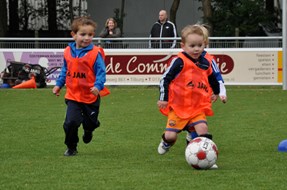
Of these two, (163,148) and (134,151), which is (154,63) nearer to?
(134,151)

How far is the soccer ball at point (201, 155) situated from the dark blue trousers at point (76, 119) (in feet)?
5.65

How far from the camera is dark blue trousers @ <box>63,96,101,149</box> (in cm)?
1020

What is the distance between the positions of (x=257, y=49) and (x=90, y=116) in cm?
1285

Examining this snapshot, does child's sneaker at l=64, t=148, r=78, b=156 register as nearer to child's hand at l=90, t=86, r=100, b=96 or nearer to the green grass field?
the green grass field

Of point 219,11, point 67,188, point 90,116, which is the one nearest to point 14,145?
point 90,116

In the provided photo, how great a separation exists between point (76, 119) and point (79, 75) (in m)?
0.50

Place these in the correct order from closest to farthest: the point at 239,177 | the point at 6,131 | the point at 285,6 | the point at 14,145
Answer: the point at 239,177 < the point at 14,145 < the point at 6,131 < the point at 285,6

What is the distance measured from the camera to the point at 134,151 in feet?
35.1

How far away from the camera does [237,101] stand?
1892 centimetres

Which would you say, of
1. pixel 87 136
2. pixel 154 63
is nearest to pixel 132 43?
pixel 154 63

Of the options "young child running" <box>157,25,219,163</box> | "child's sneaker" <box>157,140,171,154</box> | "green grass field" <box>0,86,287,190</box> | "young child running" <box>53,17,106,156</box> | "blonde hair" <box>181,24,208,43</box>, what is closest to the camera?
"green grass field" <box>0,86,287,190</box>

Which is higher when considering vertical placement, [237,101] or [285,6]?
[285,6]

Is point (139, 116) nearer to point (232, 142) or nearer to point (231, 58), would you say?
point (232, 142)

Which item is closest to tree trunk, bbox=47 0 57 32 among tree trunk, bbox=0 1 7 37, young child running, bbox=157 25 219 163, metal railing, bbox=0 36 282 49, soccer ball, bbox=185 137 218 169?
tree trunk, bbox=0 1 7 37
